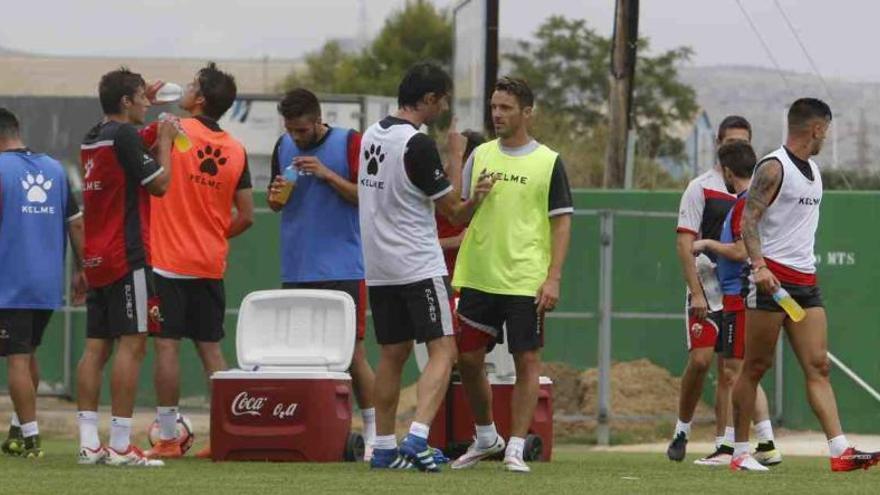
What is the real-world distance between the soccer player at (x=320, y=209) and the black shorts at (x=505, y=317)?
1.34 meters

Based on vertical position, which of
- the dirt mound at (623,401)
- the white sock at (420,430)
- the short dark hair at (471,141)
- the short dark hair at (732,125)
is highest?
the short dark hair at (732,125)

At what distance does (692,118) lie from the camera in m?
57.5

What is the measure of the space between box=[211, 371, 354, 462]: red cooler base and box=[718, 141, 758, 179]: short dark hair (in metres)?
2.81

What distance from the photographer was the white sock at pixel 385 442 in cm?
1134

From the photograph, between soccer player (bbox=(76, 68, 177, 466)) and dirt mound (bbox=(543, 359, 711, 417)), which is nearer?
soccer player (bbox=(76, 68, 177, 466))

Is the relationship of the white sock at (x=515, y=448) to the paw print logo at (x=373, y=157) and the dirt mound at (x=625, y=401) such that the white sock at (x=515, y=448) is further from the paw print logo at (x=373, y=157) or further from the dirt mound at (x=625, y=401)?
the dirt mound at (x=625, y=401)

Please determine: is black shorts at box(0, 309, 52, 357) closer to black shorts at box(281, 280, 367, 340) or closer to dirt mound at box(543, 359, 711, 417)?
black shorts at box(281, 280, 367, 340)

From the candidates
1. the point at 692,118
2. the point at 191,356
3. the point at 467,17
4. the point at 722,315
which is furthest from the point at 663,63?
the point at 722,315

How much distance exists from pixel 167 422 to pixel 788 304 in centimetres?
368

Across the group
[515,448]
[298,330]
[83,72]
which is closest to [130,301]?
[298,330]

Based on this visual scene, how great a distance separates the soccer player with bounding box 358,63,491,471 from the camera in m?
11.2

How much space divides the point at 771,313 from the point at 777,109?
29814 millimetres

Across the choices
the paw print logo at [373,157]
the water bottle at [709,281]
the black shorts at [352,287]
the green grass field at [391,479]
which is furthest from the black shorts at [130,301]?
the water bottle at [709,281]

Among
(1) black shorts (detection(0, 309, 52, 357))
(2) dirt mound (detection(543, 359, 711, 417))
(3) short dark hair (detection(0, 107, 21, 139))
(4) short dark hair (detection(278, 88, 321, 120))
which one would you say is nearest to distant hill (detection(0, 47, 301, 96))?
(2) dirt mound (detection(543, 359, 711, 417))
